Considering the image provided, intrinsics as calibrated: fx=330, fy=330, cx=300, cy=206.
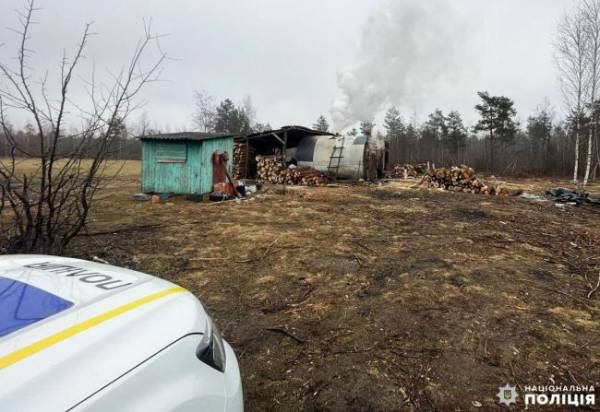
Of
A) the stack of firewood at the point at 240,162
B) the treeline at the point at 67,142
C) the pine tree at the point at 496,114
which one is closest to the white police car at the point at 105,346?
the treeline at the point at 67,142

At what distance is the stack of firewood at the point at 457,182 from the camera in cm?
1345

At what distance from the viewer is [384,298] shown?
3.54 m

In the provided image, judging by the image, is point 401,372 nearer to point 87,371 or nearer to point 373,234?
point 87,371

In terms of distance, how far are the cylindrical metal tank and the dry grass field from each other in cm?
917

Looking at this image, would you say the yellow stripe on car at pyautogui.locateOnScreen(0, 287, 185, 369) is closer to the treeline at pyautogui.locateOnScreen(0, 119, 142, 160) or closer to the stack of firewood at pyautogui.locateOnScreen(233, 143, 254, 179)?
the treeline at pyautogui.locateOnScreen(0, 119, 142, 160)

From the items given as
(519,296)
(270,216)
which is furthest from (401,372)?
(270,216)

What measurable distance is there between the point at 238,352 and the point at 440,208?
7900 millimetres

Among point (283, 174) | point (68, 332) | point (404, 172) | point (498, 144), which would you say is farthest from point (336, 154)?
point (498, 144)

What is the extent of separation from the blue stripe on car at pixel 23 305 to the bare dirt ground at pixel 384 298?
4.70 feet

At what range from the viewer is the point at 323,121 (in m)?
46.8

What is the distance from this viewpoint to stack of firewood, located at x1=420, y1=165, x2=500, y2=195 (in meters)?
13.5

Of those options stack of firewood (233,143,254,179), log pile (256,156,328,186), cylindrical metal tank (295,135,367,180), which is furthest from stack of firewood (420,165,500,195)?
stack of firewood (233,143,254,179)

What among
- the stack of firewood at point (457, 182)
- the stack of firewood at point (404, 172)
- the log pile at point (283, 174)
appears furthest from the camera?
the stack of firewood at point (404, 172)

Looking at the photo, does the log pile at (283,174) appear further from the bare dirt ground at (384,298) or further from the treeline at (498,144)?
the treeline at (498,144)
